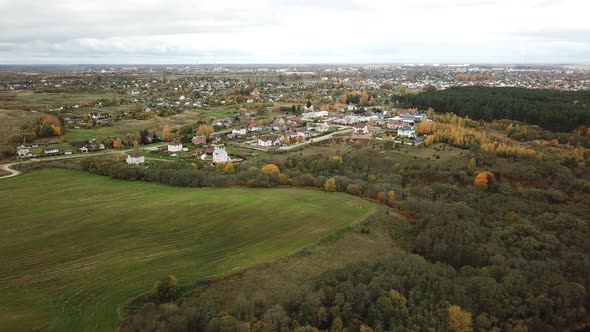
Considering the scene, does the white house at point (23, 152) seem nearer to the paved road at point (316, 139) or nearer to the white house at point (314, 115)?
the paved road at point (316, 139)

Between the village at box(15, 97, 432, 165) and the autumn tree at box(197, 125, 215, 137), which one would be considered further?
the autumn tree at box(197, 125, 215, 137)

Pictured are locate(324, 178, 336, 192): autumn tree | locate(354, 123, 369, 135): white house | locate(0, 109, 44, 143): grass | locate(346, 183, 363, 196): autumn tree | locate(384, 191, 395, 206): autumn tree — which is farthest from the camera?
locate(354, 123, 369, 135): white house

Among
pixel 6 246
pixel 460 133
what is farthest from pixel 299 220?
pixel 460 133

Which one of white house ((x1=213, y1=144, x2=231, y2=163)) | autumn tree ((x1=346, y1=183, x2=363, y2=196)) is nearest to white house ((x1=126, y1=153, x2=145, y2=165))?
white house ((x1=213, y1=144, x2=231, y2=163))

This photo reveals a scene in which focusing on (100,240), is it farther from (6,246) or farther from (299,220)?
(299,220)

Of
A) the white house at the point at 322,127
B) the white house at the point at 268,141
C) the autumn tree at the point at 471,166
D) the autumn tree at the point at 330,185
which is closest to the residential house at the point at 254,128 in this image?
the white house at the point at 322,127

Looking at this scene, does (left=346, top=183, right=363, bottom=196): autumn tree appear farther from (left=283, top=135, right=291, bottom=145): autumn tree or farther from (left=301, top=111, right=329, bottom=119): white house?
(left=301, top=111, right=329, bottom=119): white house
